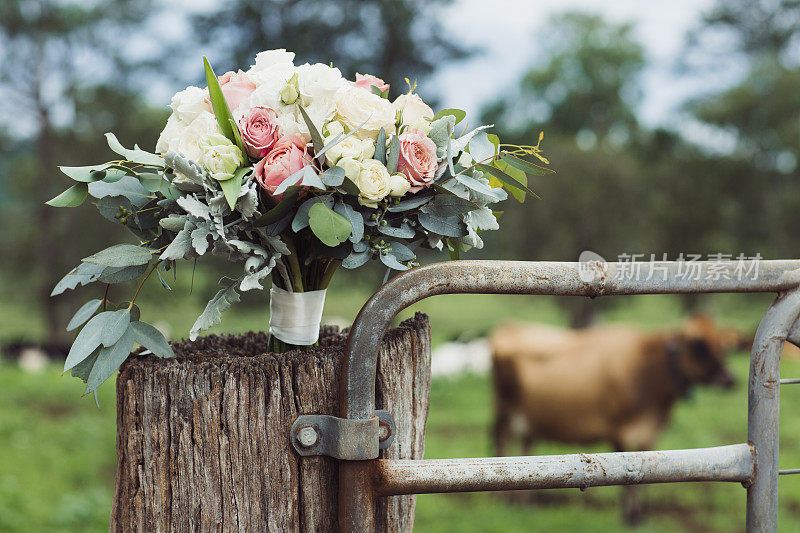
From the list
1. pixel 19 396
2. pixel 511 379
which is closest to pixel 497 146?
pixel 511 379

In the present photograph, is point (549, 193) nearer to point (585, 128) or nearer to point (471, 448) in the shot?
point (471, 448)

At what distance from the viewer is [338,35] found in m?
6.64

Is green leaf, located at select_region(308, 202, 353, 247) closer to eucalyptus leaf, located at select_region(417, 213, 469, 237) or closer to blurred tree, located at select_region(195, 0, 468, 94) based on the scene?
eucalyptus leaf, located at select_region(417, 213, 469, 237)

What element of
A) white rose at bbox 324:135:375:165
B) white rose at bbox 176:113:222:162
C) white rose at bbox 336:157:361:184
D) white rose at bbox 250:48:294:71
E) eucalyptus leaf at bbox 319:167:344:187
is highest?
white rose at bbox 250:48:294:71

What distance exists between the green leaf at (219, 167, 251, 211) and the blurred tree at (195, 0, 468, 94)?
5481 millimetres

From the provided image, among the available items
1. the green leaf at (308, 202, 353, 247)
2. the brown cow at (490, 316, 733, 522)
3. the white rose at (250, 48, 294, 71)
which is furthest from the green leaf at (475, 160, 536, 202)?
the brown cow at (490, 316, 733, 522)

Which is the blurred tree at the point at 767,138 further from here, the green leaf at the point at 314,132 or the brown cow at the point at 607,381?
the green leaf at the point at 314,132

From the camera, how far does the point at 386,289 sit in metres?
1.15

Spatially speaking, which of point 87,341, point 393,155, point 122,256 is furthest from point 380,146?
point 87,341

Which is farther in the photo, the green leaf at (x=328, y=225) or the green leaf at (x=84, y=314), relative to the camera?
the green leaf at (x=84, y=314)

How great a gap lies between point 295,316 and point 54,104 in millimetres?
7771

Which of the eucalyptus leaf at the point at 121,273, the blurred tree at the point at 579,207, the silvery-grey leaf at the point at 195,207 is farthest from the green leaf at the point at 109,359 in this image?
the blurred tree at the point at 579,207

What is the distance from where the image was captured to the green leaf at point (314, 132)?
110 cm

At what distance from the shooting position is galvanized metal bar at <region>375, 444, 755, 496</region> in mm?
1149
